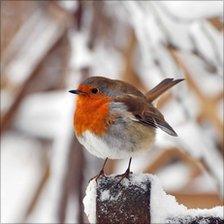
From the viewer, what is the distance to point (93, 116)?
1674 mm

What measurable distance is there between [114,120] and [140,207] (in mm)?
790

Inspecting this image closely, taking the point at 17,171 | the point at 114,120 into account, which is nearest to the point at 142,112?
the point at 114,120

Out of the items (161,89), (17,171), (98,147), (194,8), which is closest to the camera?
(98,147)

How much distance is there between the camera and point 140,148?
169 centimetres

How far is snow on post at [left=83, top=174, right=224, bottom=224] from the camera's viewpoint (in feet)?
2.88

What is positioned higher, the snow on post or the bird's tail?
the bird's tail

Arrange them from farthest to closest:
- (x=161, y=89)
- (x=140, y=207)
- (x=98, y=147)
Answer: (x=161, y=89), (x=98, y=147), (x=140, y=207)

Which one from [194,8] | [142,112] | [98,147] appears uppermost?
[194,8]

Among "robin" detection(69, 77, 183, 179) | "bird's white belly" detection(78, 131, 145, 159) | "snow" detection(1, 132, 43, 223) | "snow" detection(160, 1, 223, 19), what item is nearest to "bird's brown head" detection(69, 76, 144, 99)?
"robin" detection(69, 77, 183, 179)

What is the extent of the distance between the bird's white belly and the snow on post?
63 cm

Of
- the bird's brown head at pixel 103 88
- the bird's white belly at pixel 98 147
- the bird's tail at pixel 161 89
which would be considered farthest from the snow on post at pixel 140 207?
the bird's tail at pixel 161 89

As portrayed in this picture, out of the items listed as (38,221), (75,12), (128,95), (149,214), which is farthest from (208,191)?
(149,214)

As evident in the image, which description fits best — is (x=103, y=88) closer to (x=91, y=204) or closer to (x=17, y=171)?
(x=91, y=204)

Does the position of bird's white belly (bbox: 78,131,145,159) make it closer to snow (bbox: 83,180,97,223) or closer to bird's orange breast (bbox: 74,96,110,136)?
bird's orange breast (bbox: 74,96,110,136)
